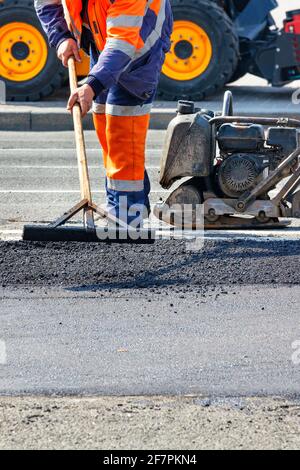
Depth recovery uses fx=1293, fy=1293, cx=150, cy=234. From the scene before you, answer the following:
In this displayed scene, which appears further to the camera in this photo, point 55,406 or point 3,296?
point 3,296

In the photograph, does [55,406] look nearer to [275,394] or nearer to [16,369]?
[16,369]

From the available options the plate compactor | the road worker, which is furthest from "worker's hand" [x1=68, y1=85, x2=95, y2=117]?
the plate compactor

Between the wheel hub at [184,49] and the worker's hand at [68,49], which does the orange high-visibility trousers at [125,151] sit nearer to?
the worker's hand at [68,49]

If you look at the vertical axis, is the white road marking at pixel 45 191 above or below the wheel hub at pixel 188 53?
below

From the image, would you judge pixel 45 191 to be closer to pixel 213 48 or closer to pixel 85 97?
pixel 85 97

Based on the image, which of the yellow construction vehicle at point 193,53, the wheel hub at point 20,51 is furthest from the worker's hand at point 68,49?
the wheel hub at point 20,51

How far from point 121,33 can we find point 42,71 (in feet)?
23.0

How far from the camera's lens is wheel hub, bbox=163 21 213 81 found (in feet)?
43.4

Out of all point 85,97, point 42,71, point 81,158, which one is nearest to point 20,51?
point 42,71

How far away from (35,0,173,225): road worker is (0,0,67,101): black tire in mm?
6035

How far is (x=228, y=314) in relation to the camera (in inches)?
229

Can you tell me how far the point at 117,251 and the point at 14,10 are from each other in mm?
7330

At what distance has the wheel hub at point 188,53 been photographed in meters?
13.2

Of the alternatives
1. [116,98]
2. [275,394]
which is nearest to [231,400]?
[275,394]
